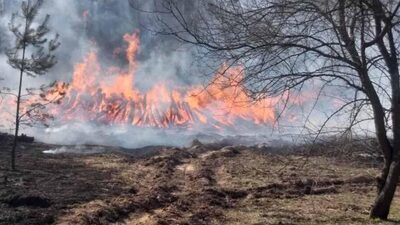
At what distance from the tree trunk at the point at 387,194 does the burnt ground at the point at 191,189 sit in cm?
26

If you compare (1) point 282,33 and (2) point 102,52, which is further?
(2) point 102,52

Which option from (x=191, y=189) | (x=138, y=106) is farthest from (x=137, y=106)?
(x=191, y=189)

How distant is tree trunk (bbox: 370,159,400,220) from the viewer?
31.0 ft

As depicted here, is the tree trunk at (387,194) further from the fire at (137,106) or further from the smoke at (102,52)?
the fire at (137,106)

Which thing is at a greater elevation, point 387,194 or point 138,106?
point 138,106

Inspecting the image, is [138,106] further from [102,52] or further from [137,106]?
[102,52]

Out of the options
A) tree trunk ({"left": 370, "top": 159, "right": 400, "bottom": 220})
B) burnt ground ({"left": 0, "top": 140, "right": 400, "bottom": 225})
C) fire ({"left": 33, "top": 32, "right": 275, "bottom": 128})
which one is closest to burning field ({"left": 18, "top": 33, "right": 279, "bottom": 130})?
fire ({"left": 33, "top": 32, "right": 275, "bottom": 128})

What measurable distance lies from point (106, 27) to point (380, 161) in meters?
36.0

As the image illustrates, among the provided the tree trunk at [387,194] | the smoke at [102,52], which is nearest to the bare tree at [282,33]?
the tree trunk at [387,194]

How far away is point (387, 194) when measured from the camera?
9.68 m

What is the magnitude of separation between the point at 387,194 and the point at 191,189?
7.76 metres

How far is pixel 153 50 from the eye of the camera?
4997 cm

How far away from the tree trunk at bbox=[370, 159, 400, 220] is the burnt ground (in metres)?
0.26

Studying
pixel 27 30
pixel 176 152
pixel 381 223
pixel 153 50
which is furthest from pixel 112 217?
pixel 153 50
